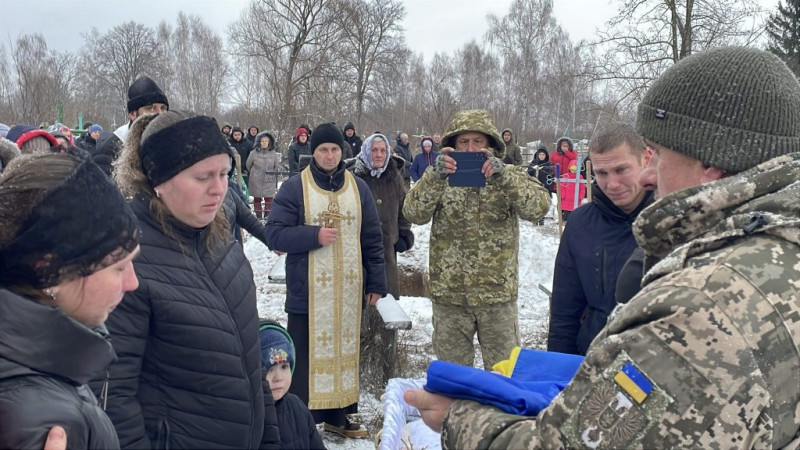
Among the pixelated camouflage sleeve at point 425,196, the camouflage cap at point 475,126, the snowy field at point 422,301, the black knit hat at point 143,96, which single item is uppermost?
the black knit hat at point 143,96

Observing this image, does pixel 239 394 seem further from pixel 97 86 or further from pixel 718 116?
pixel 97 86

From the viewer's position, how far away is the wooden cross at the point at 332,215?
3.91 m

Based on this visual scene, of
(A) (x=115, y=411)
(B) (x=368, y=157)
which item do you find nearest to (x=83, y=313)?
(A) (x=115, y=411)

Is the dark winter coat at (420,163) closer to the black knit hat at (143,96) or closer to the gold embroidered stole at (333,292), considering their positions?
the black knit hat at (143,96)

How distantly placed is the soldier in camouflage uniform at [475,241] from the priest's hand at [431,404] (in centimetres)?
234

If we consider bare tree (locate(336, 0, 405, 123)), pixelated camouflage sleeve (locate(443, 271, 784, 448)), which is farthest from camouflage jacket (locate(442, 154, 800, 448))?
bare tree (locate(336, 0, 405, 123))

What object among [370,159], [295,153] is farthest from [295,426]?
[295,153]

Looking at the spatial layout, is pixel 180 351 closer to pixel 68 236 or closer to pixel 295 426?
pixel 68 236

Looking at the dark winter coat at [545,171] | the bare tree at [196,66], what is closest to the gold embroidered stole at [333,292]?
the dark winter coat at [545,171]

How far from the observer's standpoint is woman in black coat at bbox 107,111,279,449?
Result: 177 cm

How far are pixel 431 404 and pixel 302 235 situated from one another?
2.43 m

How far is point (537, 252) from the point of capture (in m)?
10.1

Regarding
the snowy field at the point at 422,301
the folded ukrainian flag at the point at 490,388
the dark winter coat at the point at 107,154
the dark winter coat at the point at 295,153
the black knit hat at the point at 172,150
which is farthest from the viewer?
the dark winter coat at the point at 295,153

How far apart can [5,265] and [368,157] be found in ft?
13.5
